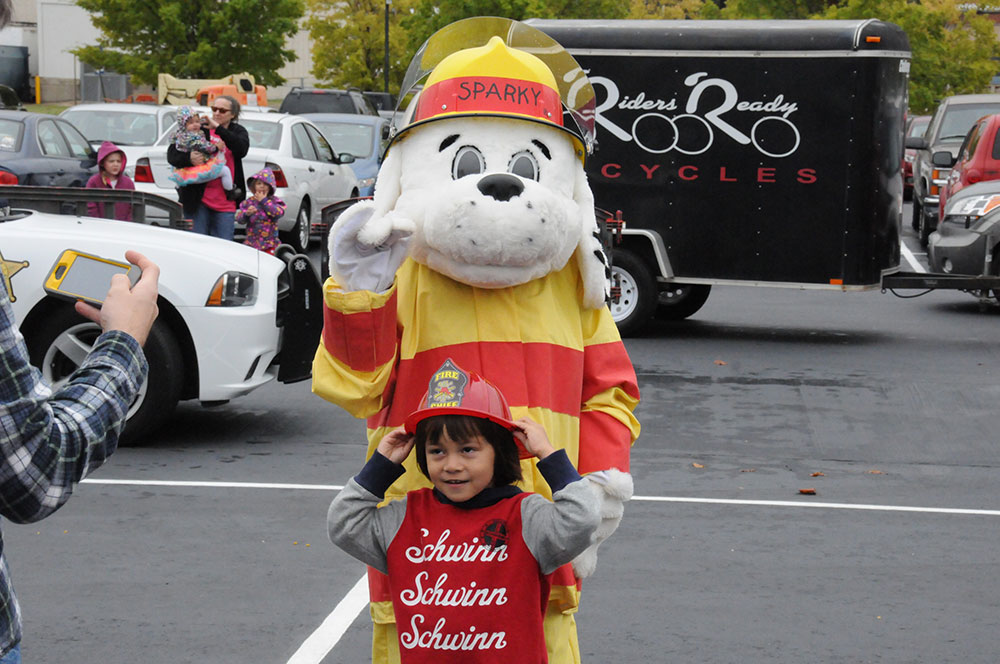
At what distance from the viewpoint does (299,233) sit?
1748 cm

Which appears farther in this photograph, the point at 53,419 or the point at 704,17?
the point at 704,17

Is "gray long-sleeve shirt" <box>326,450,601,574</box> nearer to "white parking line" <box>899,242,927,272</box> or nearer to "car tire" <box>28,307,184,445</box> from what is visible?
"car tire" <box>28,307,184,445</box>

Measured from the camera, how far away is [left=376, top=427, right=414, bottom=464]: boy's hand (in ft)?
10.00

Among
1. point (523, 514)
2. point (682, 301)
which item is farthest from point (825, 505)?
point (682, 301)

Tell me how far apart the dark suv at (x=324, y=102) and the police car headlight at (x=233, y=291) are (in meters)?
24.8

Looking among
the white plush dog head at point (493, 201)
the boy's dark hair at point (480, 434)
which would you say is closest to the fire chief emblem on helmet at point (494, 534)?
the boy's dark hair at point (480, 434)

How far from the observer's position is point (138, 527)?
21.1ft

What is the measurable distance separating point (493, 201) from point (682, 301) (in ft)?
34.0

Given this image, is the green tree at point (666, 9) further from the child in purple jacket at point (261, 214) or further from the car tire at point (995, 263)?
the child in purple jacket at point (261, 214)

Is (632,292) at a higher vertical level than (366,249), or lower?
lower

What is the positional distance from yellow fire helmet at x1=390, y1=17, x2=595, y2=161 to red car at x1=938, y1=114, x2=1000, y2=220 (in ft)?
43.9

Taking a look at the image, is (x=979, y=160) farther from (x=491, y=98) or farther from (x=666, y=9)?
(x=666, y=9)

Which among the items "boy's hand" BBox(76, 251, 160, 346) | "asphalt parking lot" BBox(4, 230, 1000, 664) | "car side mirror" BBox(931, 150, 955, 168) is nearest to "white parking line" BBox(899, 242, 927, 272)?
"car side mirror" BBox(931, 150, 955, 168)

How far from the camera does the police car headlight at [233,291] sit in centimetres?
770
